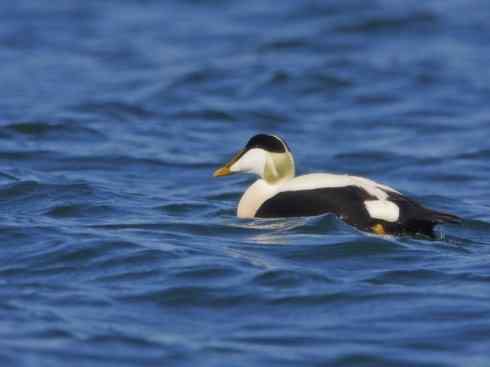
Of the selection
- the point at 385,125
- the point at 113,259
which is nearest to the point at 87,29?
the point at 385,125

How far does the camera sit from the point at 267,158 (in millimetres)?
9617

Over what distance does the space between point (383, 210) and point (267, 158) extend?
1.09 metres

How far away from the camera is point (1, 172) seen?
37.3ft

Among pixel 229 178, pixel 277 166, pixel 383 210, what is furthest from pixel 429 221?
pixel 229 178

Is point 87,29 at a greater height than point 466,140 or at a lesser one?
greater

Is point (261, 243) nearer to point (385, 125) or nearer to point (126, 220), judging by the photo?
point (126, 220)

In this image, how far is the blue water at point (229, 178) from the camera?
6770 millimetres

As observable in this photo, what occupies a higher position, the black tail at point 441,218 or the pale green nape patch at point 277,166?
the pale green nape patch at point 277,166

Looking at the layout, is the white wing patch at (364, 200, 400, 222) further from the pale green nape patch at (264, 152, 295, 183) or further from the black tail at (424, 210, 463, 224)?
the pale green nape patch at (264, 152, 295, 183)

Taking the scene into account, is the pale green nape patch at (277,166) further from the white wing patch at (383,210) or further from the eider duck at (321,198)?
the white wing patch at (383,210)

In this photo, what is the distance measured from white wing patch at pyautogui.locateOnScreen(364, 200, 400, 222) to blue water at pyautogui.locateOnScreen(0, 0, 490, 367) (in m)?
0.17

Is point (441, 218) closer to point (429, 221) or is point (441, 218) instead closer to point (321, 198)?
point (429, 221)

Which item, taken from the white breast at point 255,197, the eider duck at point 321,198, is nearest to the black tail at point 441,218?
the eider duck at point 321,198

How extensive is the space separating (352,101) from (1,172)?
6223mm
